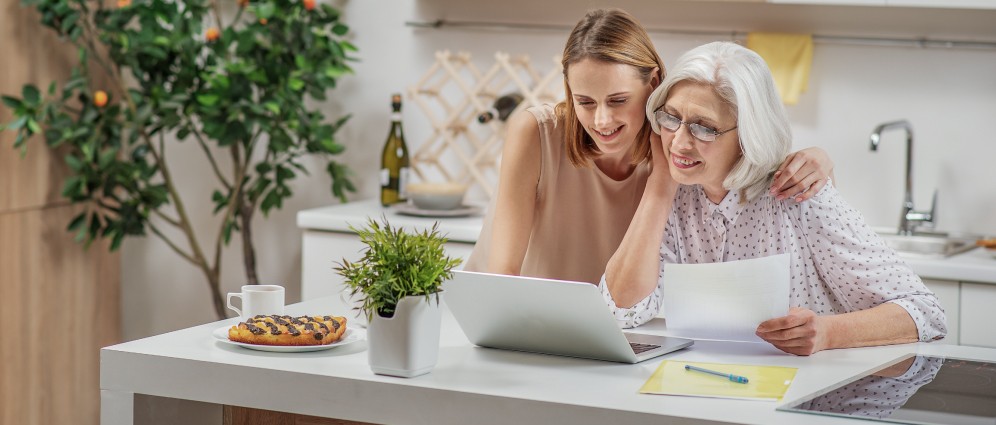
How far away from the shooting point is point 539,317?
154cm

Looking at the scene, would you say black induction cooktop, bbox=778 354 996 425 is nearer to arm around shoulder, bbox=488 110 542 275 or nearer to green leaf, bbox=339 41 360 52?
arm around shoulder, bbox=488 110 542 275

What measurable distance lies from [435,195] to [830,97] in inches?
46.3

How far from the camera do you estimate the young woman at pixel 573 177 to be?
1.94 m

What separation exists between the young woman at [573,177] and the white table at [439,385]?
45cm

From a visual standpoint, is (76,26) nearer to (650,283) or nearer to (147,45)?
(147,45)

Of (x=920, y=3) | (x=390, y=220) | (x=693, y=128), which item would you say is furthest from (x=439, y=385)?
(x=920, y=3)

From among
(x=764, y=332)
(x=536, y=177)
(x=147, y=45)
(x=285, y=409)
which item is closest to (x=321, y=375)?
(x=285, y=409)

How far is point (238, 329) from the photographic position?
1586 mm

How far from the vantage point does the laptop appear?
4.87ft

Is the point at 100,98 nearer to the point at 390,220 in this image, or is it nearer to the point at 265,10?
the point at 265,10

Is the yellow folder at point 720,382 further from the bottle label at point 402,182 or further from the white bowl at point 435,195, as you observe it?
the bottle label at point 402,182

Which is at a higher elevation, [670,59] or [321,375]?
[670,59]

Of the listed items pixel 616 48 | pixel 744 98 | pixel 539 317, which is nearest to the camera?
pixel 539 317

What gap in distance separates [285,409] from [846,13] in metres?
2.30
